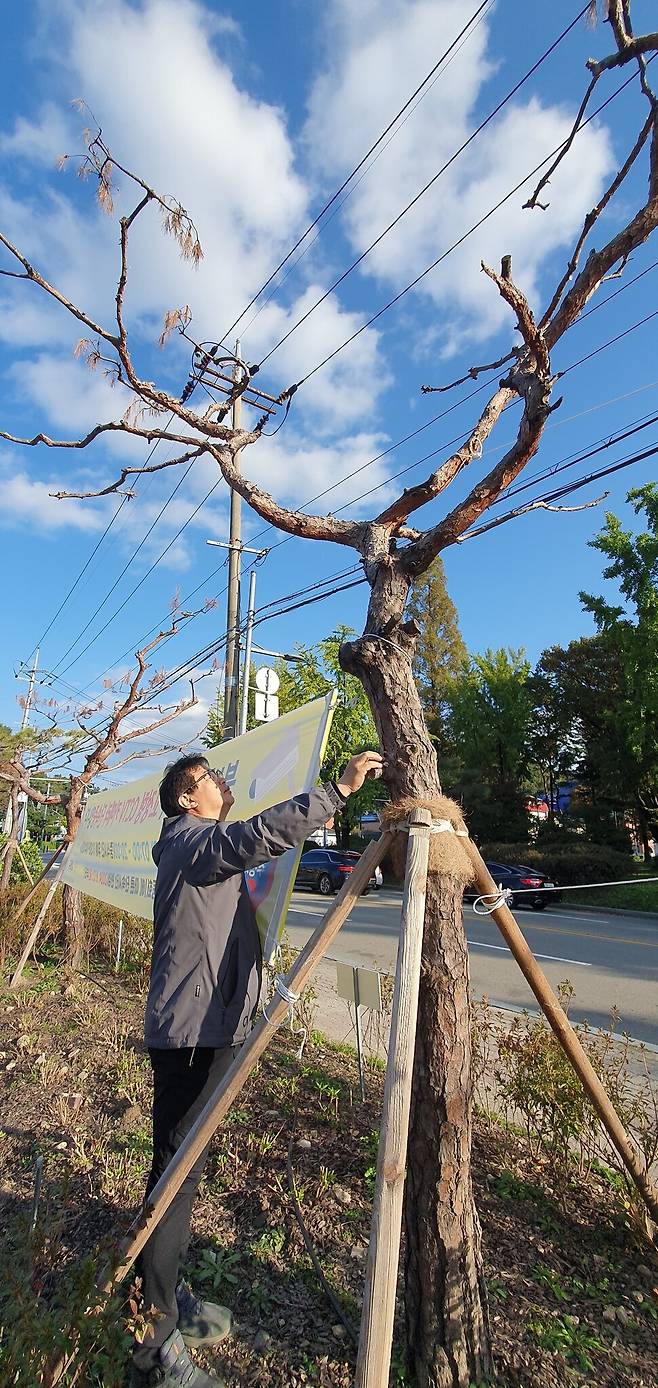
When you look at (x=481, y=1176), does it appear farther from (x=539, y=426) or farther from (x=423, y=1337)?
(x=539, y=426)

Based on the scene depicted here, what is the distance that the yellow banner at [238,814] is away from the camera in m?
2.90

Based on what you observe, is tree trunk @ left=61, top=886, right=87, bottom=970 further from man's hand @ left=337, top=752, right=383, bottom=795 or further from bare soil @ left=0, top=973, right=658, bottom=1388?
man's hand @ left=337, top=752, right=383, bottom=795

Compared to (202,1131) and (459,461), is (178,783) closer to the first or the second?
(202,1131)

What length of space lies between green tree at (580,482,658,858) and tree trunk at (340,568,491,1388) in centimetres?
1935

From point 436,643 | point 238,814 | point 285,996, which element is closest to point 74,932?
point 238,814

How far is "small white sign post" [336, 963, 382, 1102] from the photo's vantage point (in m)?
3.76

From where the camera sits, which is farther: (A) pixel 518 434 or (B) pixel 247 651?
(B) pixel 247 651

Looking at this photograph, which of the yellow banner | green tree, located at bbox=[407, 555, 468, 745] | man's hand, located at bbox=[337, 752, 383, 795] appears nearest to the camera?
man's hand, located at bbox=[337, 752, 383, 795]

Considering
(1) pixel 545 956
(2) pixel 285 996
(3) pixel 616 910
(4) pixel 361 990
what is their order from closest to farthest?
(2) pixel 285 996 < (4) pixel 361 990 < (1) pixel 545 956 < (3) pixel 616 910

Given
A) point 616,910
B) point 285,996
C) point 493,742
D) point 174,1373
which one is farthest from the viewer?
point 493,742

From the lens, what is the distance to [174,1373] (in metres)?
2.00

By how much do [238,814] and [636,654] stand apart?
19.3 meters

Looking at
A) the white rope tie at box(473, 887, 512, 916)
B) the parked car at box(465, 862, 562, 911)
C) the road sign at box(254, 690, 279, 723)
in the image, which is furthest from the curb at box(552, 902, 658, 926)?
the white rope tie at box(473, 887, 512, 916)

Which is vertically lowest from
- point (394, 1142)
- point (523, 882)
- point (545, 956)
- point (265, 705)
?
point (545, 956)
